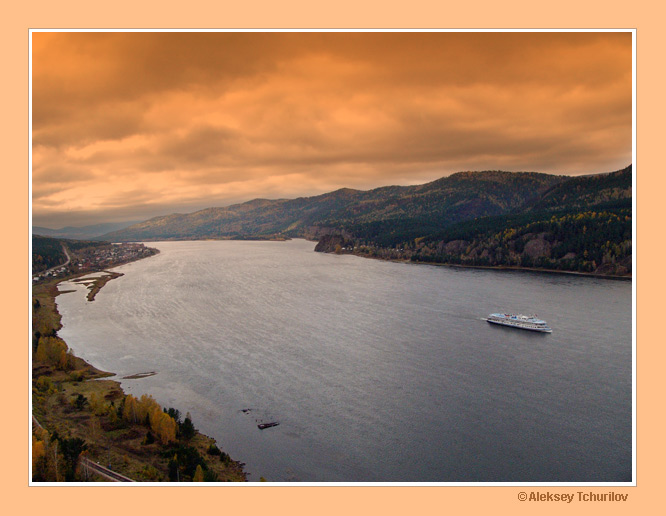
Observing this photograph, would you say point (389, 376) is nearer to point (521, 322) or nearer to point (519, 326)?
point (519, 326)

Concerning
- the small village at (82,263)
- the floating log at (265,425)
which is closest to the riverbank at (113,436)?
the floating log at (265,425)

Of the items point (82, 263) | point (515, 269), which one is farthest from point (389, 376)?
point (82, 263)

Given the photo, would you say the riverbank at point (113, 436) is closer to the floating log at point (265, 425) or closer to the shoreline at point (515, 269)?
the floating log at point (265, 425)

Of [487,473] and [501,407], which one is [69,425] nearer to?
[487,473]

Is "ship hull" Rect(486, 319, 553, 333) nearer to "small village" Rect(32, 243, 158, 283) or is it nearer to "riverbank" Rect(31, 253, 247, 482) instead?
"riverbank" Rect(31, 253, 247, 482)

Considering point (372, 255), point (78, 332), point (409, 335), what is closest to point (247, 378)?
point (409, 335)
